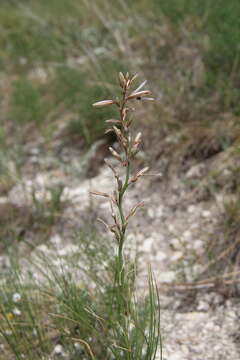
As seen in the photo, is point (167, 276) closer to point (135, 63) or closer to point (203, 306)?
point (203, 306)

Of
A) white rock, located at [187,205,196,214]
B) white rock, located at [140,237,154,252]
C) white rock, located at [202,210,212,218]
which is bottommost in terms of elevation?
white rock, located at [140,237,154,252]

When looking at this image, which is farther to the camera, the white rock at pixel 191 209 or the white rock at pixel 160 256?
the white rock at pixel 191 209

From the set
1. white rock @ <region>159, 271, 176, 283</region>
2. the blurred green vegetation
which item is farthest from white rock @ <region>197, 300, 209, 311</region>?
the blurred green vegetation

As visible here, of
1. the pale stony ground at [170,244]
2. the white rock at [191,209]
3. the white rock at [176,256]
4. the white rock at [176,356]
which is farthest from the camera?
the white rock at [191,209]

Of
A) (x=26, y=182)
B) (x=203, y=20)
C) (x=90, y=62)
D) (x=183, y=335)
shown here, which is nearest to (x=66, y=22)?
(x=90, y=62)

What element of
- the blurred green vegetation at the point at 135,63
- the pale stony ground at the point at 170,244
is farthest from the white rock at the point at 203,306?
the blurred green vegetation at the point at 135,63

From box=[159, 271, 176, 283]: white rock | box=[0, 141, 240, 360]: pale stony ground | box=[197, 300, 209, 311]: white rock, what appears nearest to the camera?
box=[0, 141, 240, 360]: pale stony ground

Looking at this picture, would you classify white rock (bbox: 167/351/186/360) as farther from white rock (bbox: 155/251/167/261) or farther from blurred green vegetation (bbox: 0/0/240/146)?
blurred green vegetation (bbox: 0/0/240/146)

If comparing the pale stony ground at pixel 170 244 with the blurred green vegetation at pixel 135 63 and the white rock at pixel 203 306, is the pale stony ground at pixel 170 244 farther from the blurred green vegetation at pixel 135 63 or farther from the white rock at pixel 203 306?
the blurred green vegetation at pixel 135 63

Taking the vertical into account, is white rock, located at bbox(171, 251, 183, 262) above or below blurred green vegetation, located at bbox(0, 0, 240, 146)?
below
